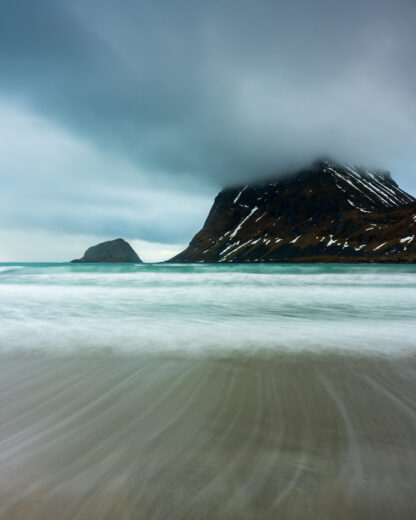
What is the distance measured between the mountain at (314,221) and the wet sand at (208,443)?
83.4 meters

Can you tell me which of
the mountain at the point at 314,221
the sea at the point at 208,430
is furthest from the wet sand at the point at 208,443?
the mountain at the point at 314,221

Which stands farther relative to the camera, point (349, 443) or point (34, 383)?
point (34, 383)

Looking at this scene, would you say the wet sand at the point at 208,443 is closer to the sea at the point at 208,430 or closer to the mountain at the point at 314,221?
the sea at the point at 208,430

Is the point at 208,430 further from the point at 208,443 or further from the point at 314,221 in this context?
the point at 314,221

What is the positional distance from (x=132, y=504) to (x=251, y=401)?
1.36 metres

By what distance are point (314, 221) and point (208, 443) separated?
135 metres

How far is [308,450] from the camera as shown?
5.77ft

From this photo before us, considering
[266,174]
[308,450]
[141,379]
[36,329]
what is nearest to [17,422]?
[141,379]

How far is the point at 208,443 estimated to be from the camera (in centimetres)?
187

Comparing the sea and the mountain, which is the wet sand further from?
the mountain

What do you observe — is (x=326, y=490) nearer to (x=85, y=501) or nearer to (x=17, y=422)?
(x=85, y=501)

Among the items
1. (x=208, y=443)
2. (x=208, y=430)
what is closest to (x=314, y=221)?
(x=208, y=430)

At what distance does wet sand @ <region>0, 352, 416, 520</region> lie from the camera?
53.7 inches

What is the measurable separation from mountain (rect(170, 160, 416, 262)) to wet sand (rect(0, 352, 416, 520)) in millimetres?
83377
